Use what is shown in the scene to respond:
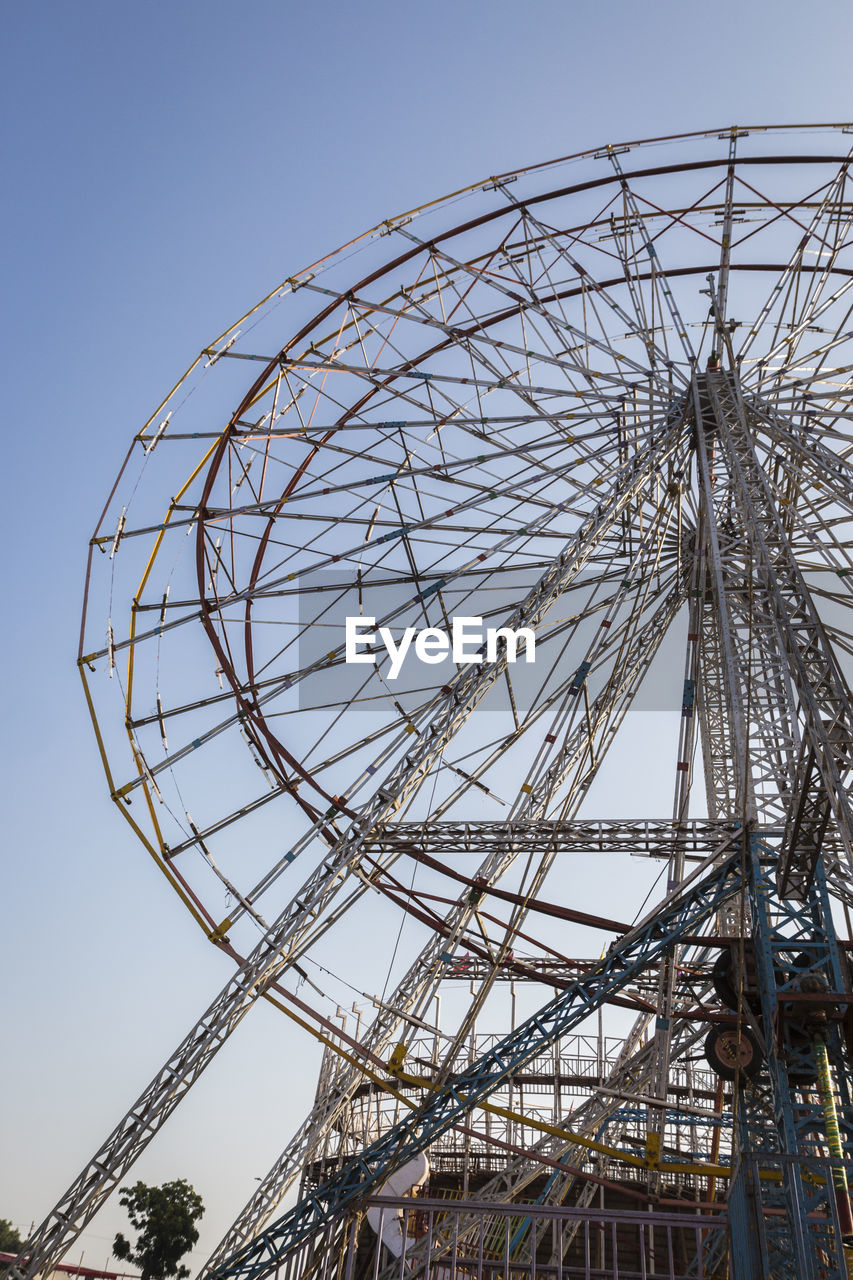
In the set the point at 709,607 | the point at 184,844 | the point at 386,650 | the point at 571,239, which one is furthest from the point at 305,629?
the point at 571,239

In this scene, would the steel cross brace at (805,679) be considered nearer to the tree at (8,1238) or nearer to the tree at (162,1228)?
the tree at (162,1228)

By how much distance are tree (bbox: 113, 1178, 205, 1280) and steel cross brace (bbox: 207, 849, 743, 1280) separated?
3086cm

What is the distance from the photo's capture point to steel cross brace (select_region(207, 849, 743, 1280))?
12.4m

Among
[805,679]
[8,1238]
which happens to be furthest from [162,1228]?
[805,679]

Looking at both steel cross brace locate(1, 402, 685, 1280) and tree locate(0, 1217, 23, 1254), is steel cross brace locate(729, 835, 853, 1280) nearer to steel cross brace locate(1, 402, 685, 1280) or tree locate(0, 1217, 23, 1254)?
steel cross brace locate(1, 402, 685, 1280)

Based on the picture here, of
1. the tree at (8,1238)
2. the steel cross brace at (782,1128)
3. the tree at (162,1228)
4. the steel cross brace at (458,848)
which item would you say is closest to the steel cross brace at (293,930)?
the steel cross brace at (458,848)

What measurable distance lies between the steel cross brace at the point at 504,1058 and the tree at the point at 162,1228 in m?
30.9

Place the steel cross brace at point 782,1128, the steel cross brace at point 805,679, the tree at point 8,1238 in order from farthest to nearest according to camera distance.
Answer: the tree at point 8,1238, the steel cross brace at point 805,679, the steel cross brace at point 782,1128

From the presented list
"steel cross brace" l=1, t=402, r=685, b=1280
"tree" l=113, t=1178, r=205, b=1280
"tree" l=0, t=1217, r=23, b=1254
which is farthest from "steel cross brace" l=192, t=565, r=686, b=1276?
"tree" l=0, t=1217, r=23, b=1254

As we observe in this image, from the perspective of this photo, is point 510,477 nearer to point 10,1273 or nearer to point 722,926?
point 722,926

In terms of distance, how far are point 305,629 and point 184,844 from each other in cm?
411

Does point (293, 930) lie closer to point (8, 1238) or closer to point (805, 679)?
point (805, 679)

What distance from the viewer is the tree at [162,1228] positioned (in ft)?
129

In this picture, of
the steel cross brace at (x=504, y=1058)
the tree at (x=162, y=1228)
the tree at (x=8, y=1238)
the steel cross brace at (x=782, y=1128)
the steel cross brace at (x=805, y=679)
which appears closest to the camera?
the steel cross brace at (x=782, y=1128)
